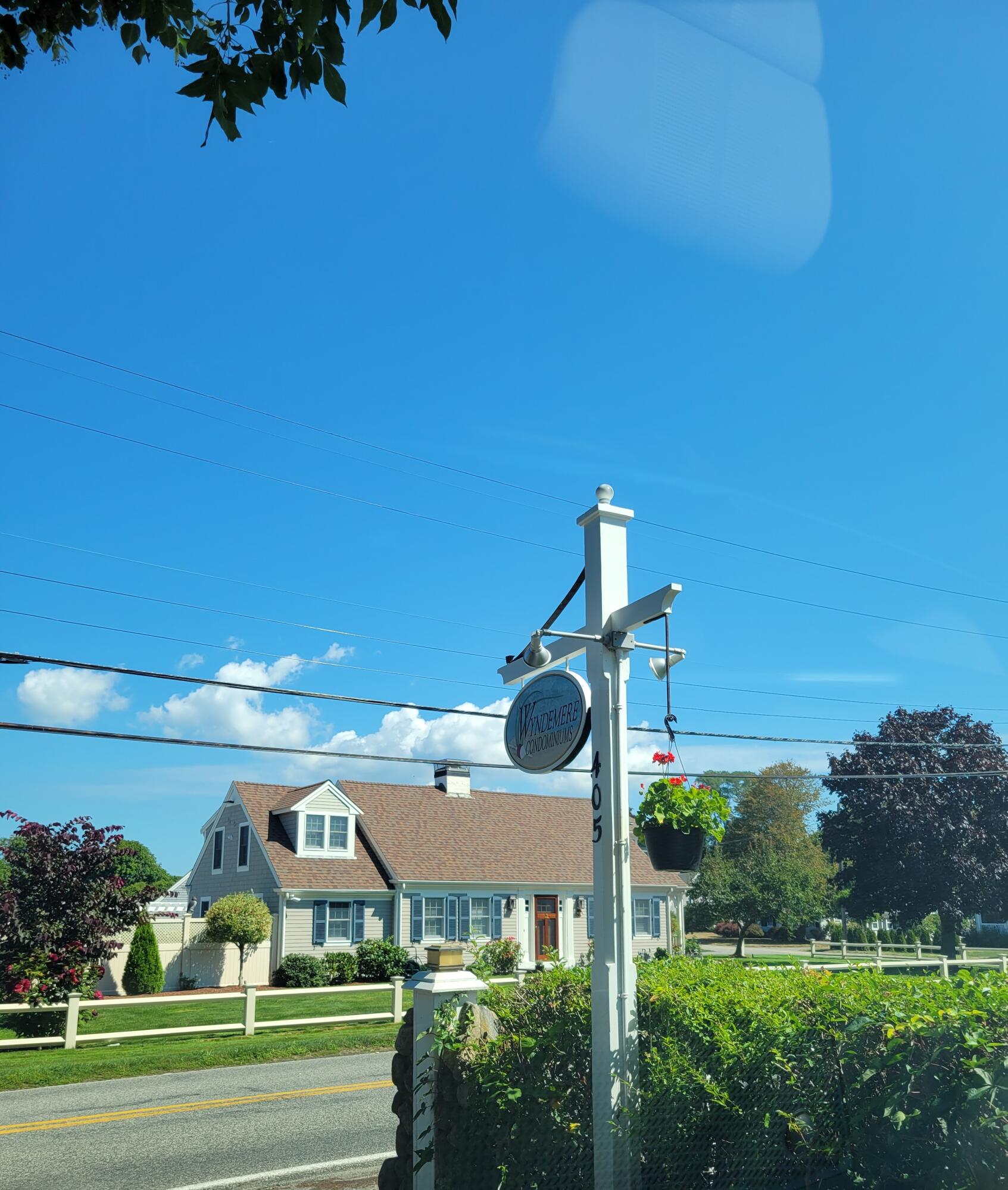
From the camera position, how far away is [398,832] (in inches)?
1427

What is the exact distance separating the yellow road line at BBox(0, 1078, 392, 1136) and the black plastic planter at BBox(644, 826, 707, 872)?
7.81 m

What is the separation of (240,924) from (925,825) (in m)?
28.7

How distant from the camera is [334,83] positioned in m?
3.93

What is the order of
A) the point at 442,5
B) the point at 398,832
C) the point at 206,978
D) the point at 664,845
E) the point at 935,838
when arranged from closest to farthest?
the point at 442,5 → the point at 664,845 → the point at 206,978 → the point at 398,832 → the point at 935,838

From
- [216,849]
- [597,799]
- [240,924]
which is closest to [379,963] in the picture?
[240,924]

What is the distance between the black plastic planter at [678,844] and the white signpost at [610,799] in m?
0.40

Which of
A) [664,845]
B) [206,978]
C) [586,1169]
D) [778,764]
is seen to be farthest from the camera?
[778,764]

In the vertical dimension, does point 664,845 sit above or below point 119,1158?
above

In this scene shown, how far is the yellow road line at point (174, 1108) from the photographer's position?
10.5 m

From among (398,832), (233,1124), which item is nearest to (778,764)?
(398,832)

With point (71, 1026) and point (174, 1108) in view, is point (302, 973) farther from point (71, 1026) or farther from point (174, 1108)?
point (174, 1108)

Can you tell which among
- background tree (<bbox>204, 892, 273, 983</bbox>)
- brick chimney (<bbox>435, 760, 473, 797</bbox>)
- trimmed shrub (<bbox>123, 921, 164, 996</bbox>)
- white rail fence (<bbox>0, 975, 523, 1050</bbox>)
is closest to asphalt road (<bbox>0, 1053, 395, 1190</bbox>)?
white rail fence (<bbox>0, 975, 523, 1050</bbox>)

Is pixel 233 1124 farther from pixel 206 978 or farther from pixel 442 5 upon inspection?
pixel 206 978

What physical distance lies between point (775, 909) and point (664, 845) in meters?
45.0
